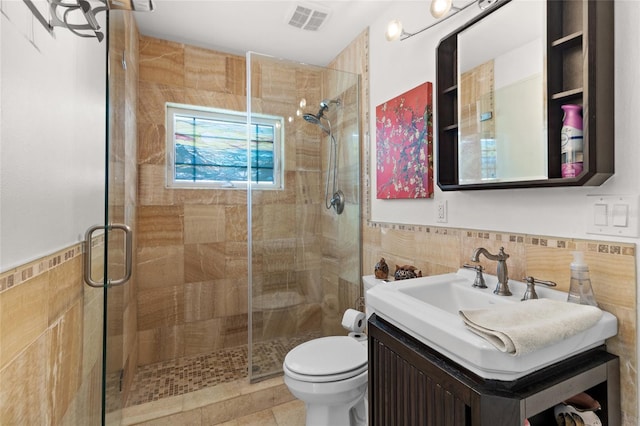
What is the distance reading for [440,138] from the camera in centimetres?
147

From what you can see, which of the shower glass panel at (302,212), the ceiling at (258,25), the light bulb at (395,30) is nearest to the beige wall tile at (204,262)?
the shower glass panel at (302,212)

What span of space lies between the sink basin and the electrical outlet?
309mm

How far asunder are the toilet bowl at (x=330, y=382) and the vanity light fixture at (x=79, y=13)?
1.58 metres

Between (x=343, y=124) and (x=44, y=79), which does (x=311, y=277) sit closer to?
(x=343, y=124)

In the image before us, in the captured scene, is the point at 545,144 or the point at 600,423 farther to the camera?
the point at 545,144

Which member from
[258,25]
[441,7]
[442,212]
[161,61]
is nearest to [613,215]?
[442,212]

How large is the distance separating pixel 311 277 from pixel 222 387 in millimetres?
935

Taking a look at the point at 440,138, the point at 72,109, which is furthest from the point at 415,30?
the point at 72,109

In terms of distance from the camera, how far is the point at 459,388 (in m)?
0.73

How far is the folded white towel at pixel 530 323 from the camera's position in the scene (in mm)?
674

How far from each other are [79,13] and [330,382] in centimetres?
177

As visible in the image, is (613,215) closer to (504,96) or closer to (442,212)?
(504,96)

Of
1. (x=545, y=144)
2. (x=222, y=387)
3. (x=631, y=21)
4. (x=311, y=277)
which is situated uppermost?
(x=631, y=21)

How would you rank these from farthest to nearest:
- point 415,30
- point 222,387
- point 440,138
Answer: point 222,387 < point 415,30 < point 440,138
